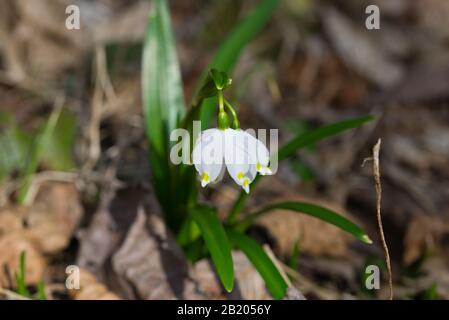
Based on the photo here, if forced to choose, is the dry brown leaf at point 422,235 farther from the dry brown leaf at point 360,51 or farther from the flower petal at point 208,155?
the dry brown leaf at point 360,51

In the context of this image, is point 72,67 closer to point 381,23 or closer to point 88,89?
point 88,89

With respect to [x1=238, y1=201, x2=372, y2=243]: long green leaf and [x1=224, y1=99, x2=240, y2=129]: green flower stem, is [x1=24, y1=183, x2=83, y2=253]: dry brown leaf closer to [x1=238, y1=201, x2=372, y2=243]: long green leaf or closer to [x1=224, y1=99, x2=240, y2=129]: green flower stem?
[x1=238, y1=201, x2=372, y2=243]: long green leaf

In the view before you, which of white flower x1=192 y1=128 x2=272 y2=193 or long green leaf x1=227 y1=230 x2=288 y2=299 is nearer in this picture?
white flower x1=192 y1=128 x2=272 y2=193

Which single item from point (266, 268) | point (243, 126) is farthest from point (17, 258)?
point (243, 126)

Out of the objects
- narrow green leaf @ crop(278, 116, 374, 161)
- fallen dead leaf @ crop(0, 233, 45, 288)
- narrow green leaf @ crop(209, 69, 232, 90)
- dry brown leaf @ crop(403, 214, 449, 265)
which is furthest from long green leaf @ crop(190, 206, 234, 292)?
dry brown leaf @ crop(403, 214, 449, 265)

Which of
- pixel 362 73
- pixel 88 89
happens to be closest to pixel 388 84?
pixel 362 73

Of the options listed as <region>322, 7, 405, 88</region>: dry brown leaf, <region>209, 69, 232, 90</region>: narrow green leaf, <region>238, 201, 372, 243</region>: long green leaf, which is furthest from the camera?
<region>322, 7, 405, 88</region>: dry brown leaf
